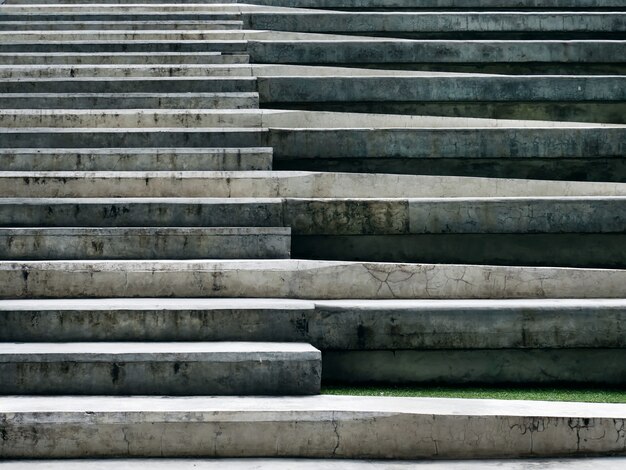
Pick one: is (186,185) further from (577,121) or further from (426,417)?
(577,121)

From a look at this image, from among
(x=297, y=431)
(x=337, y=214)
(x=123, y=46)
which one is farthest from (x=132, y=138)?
(x=297, y=431)

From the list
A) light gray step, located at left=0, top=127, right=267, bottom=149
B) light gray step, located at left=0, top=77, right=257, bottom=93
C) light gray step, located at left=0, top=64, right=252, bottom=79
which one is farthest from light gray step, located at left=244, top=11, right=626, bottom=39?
light gray step, located at left=0, top=127, right=267, bottom=149

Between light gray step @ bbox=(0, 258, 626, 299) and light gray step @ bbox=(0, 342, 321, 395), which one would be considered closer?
light gray step @ bbox=(0, 342, 321, 395)

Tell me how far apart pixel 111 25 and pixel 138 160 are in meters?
2.98

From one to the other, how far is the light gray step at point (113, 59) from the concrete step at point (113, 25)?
862 mm

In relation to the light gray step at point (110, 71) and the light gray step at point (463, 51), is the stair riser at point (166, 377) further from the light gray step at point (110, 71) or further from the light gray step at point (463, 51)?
the light gray step at point (463, 51)

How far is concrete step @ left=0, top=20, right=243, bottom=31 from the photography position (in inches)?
306

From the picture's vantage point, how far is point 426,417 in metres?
3.57

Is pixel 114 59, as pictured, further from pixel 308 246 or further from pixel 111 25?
pixel 308 246

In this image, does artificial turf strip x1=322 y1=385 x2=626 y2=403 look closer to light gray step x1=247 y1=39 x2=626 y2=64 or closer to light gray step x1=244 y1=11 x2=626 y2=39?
light gray step x1=247 y1=39 x2=626 y2=64

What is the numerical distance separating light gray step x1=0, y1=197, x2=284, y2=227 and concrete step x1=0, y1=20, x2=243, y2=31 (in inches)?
138

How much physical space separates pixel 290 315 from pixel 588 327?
165cm

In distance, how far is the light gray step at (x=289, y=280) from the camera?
14.3 feet

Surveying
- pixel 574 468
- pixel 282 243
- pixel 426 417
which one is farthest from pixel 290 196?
pixel 574 468
